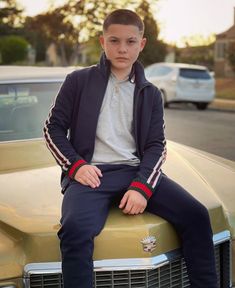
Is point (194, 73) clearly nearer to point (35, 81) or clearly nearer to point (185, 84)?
point (185, 84)

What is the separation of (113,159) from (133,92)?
357 mm

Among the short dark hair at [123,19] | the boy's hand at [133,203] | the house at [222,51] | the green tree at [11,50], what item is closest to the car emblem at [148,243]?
the boy's hand at [133,203]

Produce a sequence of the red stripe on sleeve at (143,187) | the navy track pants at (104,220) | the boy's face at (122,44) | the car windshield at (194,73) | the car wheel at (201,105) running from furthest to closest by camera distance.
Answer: the car wheel at (201,105) → the car windshield at (194,73) → the boy's face at (122,44) → the red stripe on sleeve at (143,187) → the navy track pants at (104,220)

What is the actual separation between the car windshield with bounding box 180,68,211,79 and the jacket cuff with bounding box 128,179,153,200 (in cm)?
1682

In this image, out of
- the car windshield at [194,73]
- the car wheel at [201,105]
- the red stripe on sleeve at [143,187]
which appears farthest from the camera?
the car wheel at [201,105]

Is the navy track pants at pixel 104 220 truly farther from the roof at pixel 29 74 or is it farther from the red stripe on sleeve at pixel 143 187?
the roof at pixel 29 74

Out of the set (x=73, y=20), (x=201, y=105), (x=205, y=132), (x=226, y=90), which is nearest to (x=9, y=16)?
(x=73, y=20)

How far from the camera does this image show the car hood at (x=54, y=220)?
87.8 inches

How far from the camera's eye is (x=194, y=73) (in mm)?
19312

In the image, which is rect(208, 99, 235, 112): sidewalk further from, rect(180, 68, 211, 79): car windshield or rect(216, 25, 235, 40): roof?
rect(216, 25, 235, 40): roof

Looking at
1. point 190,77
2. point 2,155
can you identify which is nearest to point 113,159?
point 2,155

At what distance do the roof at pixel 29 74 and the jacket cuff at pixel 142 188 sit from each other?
1615 millimetres

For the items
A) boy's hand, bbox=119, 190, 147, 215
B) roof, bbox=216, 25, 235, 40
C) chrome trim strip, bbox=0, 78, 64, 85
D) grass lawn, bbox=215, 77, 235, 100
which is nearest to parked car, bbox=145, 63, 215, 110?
grass lawn, bbox=215, 77, 235, 100

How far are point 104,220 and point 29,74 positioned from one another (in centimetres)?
185
